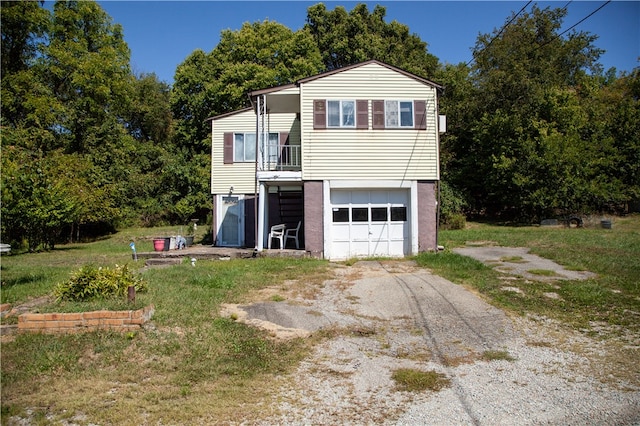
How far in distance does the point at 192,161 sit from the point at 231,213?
54.0 ft

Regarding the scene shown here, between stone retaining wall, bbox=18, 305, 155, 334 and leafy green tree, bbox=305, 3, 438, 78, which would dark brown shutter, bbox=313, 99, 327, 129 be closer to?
stone retaining wall, bbox=18, 305, 155, 334

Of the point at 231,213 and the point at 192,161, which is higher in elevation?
the point at 192,161

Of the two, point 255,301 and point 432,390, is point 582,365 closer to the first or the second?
point 432,390

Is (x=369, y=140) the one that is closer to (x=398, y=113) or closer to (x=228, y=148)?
(x=398, y=113)

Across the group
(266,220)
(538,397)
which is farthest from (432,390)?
(266,220)

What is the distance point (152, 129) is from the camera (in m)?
41.7

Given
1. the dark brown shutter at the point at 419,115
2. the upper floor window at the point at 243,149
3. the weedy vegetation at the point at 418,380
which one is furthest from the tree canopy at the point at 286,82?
the weedy vegetation at the point at 418,380

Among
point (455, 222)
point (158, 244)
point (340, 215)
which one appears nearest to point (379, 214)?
point (340, 215)

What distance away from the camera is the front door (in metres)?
19.1

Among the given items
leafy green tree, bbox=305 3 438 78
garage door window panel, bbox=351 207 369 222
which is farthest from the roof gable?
leafy green tree, bbox=305 3 438 78

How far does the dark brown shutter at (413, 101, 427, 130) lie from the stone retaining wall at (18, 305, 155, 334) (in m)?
→ 11.9

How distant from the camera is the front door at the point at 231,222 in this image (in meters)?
19.1

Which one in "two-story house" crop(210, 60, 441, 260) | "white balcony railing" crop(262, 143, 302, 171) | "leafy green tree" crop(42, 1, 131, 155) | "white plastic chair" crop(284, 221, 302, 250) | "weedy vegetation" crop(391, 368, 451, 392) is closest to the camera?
"weedy vegetation" crop(391, 368, 451, 392)

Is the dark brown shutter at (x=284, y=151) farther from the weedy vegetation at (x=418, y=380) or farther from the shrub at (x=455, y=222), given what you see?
the weedy vegetation at (x=418, y=380)
